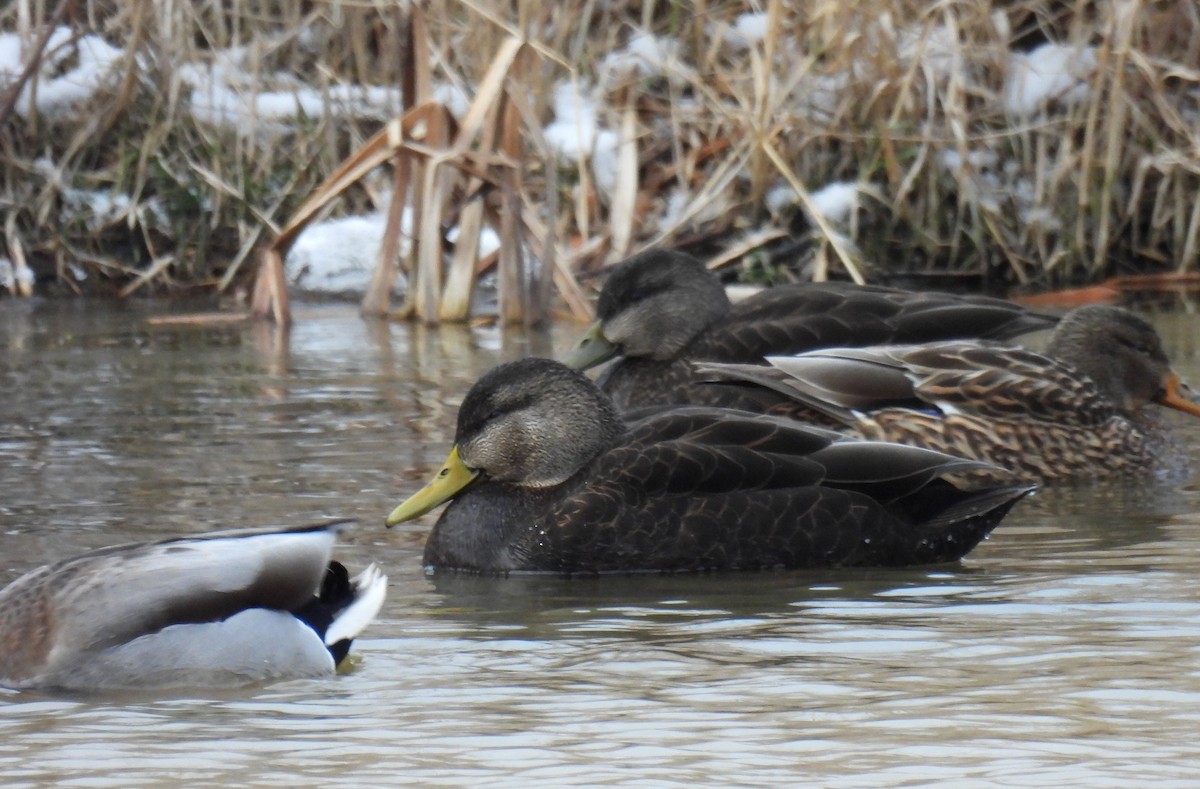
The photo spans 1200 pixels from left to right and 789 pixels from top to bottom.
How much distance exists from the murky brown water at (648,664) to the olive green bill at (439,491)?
0.15 meters

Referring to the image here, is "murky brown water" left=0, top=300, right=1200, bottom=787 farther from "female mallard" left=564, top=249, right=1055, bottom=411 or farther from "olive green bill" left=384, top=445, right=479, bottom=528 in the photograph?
"female mallard" left=564, top=249, right=1055, bottom=411

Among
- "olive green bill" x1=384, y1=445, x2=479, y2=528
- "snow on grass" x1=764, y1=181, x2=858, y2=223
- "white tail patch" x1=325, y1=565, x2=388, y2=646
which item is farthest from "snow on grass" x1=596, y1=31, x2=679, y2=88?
"white tail patch" x1=325, y1=565, x2=388, y2=646

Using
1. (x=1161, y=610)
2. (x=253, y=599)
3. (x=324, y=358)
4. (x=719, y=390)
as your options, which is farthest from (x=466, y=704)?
(x=324, y=358)

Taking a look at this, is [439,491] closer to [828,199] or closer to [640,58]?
[828,199]

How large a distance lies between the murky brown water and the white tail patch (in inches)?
3.9

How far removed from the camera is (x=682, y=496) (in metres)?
5.79

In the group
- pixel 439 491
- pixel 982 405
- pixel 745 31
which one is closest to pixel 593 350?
pixel 982 405

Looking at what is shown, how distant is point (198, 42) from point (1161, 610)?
1085 centimetres

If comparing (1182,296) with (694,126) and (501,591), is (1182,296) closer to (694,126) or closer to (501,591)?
(694,126)

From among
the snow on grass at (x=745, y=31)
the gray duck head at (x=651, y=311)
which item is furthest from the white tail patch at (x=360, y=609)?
the snow on grass at (x=745, y=31)

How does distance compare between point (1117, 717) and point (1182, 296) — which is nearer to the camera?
point (1117, 717)

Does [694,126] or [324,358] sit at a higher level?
[694,126]

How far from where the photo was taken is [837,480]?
584 cm

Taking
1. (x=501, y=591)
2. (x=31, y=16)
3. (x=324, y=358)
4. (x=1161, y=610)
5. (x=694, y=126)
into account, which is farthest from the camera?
(x=31, y=16)
